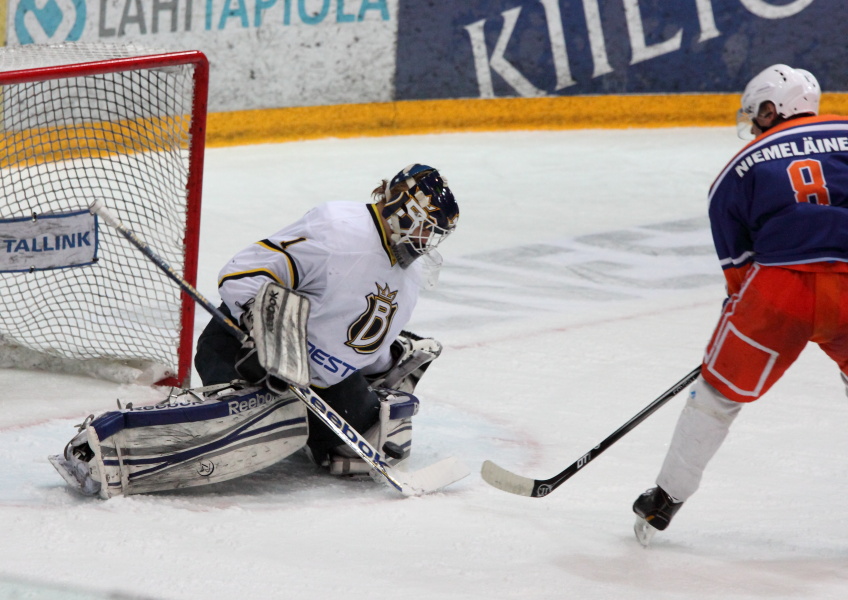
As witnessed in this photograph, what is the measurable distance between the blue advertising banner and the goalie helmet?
544 cm

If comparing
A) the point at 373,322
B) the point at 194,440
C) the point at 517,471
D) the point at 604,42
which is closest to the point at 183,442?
the point at 194,440

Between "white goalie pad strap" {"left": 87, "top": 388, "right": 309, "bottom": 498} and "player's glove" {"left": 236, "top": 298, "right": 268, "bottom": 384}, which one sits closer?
"white goalie pad strap" {"left": 87, "top": 388, "right": 309, "bottom": 498}

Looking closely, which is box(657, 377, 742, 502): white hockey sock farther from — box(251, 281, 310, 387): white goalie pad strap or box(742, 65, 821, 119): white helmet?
box(251, 281, 310, 387): white goalie pad strap

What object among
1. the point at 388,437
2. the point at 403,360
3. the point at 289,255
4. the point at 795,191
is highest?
the point at 795,191

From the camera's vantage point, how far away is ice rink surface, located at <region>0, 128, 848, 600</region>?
1.89m

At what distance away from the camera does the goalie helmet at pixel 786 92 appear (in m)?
2.17

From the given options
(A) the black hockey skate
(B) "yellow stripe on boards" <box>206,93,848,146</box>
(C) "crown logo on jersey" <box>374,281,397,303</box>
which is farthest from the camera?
(B) "yellow stripe on boards" <box>206,93,848,146</box>

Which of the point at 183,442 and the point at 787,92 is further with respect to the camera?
the point at 183,442

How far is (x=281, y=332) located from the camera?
2285 mm

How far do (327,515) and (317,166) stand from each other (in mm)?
4613

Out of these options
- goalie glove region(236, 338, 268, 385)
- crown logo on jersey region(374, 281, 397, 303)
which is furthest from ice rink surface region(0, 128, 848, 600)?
crown logo on jersey region(374, 281, 397, 303)

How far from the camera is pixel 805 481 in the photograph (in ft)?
8.80

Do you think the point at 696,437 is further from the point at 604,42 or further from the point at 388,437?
the point at 604,42

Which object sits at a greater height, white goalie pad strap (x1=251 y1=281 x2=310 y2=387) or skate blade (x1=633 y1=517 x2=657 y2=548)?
white goalie pad strap (x1=251 y1=281 x2=310 y2=387)
